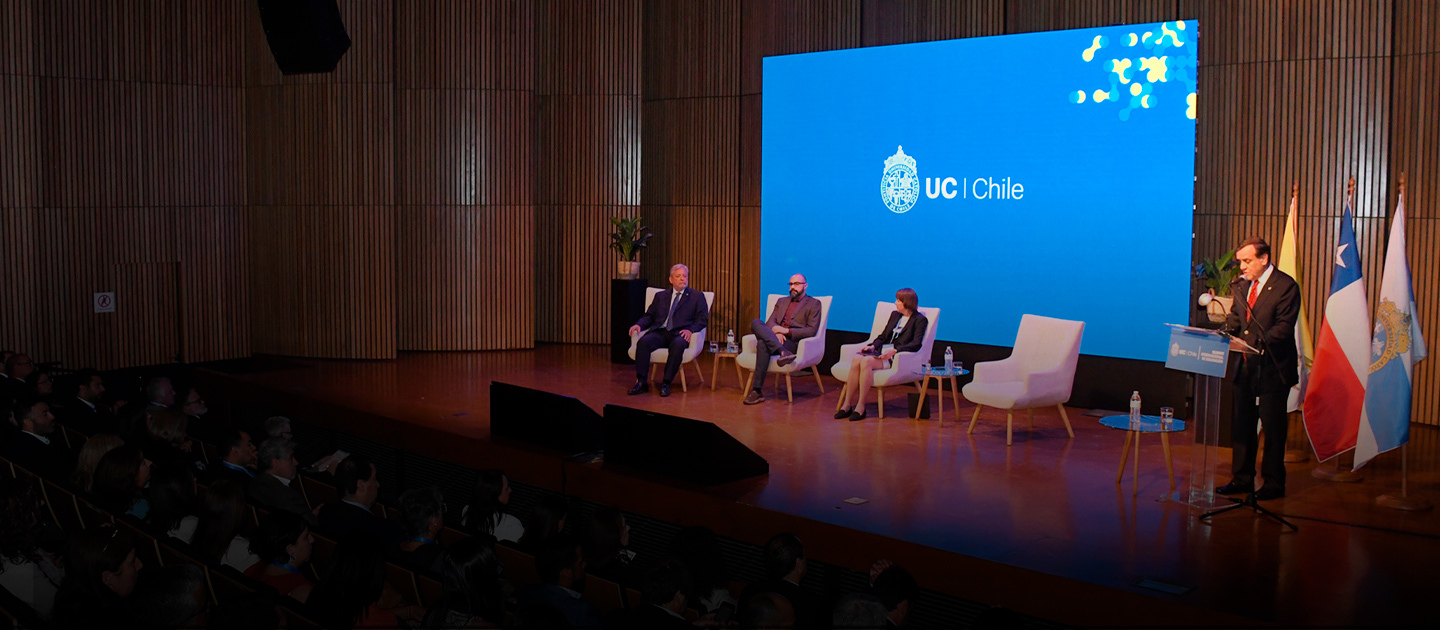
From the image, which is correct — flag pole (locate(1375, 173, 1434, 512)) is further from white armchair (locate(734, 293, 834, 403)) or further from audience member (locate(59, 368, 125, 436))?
audience member (locate(59, 368, 125, 436))

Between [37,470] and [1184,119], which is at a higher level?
Answer: [1184,119]

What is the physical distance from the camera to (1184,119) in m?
7.79

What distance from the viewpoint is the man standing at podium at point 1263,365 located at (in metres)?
5.39

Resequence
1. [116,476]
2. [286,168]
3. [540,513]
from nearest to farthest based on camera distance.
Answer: [540,513] < [116,476] < [286,168]

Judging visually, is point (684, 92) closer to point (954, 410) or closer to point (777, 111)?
point (777, 111)

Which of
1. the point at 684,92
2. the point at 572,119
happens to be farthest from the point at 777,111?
the point at 572,119

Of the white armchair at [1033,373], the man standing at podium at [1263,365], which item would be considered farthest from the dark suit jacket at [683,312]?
the man standing at podium at [1263,365]

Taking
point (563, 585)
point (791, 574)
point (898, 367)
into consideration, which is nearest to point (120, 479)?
point (563, 585)

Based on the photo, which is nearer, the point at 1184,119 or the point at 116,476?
the point at 116,476

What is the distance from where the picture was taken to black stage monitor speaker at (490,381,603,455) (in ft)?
21.2

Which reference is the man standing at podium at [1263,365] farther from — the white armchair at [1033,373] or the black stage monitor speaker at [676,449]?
the black stage monitor speaker at [676,449]

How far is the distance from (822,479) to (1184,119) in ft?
13.0

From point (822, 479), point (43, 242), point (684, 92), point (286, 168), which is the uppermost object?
point (684, 92)

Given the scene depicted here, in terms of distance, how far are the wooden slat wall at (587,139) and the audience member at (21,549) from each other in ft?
25.5
